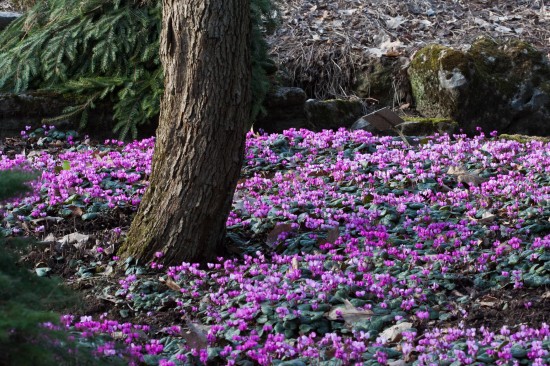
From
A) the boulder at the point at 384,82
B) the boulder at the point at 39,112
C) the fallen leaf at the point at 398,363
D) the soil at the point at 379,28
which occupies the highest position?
the soil at the point at 379,28

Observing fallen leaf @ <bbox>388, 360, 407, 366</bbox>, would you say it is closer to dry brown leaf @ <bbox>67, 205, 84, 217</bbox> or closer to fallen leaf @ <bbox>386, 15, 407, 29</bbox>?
dry brown leaf @ <bbox>67, 205, 84, 217</bbox>

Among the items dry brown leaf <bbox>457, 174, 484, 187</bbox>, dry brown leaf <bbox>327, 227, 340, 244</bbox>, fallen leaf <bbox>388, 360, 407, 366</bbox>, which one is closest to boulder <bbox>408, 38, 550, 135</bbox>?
dry brown leaf <bbox>457, 174, 484, 187</bbox>

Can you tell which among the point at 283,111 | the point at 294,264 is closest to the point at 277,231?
the point at 294,264

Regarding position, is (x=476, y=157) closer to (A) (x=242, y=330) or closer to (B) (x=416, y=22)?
(A) (x=242, y=330)

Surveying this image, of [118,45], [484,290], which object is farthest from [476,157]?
[118,45]

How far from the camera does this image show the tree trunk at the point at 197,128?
4473mm

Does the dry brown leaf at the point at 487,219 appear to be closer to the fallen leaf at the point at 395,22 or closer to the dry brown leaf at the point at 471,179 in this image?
the dry brown leaf at the point at 471,179

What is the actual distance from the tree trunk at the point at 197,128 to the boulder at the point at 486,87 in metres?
5.01

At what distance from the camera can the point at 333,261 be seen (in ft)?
14.6

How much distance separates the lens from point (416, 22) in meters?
11.2

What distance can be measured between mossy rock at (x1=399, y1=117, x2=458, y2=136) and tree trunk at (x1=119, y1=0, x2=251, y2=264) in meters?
3.90

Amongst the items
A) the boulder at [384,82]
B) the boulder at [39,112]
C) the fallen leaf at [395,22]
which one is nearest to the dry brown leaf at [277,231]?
the boulder at [39,112]

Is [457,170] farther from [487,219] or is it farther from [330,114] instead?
[330,114]

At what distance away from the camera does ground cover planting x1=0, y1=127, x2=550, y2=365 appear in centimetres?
351
